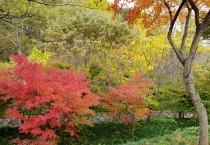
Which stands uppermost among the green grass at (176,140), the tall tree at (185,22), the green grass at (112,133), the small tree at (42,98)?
the tall tree at (185,22)

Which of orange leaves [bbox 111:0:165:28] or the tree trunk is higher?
orange leaves [bbox 111:0:165:28]

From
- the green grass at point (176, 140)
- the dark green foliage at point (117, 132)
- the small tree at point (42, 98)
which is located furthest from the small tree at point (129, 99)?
the green grass at point (176, 140)

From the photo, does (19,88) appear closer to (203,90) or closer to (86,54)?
(86,54)

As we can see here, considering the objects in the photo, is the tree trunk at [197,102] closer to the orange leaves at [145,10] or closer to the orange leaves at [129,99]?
the orange leaves at [145,10]

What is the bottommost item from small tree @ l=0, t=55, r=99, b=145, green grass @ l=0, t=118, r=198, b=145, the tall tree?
green grass @ l=0, t=118, r=198, b=145

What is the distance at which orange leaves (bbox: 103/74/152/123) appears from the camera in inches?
369

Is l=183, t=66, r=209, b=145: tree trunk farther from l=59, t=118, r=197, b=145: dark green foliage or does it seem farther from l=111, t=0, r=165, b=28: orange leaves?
l=59, t=118, r=197, b=145: dark green foliage

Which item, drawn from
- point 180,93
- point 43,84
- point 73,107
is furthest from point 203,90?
point 43,84

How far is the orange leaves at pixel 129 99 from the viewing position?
937cm

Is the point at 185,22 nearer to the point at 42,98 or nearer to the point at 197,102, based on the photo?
the point at 197,102

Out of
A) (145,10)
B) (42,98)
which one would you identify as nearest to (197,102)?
(145,10)

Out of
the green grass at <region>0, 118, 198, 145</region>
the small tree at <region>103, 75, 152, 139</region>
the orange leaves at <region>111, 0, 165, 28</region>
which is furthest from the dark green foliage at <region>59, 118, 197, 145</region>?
the orange leaves at <region>111, 0, 165, 28</region>

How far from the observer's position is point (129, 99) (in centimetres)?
945

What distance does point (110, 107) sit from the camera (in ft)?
32.8
